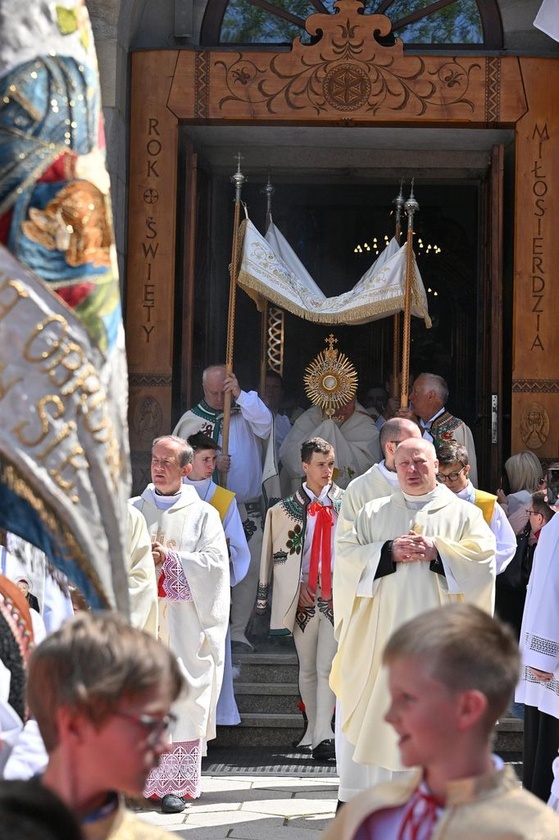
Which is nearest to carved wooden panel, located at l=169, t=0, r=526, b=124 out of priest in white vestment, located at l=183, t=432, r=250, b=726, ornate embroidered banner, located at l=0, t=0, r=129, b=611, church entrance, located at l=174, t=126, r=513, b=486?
church entrance, located at l=174, t=126, r=513, b=486

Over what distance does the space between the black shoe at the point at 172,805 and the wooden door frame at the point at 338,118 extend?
315cm

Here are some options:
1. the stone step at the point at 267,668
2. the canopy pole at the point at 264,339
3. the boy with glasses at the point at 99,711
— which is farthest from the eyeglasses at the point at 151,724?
the canopy pole at the point at 264,339

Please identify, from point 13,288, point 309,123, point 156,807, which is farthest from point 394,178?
point 13,288

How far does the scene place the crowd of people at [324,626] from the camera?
1999mm

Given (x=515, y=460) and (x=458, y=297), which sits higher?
(x=458, y=297)

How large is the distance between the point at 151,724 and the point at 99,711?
0.25ft

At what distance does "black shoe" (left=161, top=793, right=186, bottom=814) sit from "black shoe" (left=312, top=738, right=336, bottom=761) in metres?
1.22

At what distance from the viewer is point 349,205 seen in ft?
42.0

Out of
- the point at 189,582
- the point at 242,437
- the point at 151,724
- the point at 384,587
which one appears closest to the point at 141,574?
the point at 189,582

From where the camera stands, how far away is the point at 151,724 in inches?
77.8

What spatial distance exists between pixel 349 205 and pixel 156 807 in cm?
726

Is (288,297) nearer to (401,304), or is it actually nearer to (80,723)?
(401,304)

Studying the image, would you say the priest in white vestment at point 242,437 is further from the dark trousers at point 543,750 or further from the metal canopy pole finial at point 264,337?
the dark trousers at point 543,750

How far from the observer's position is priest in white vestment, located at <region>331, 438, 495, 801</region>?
6121mm
